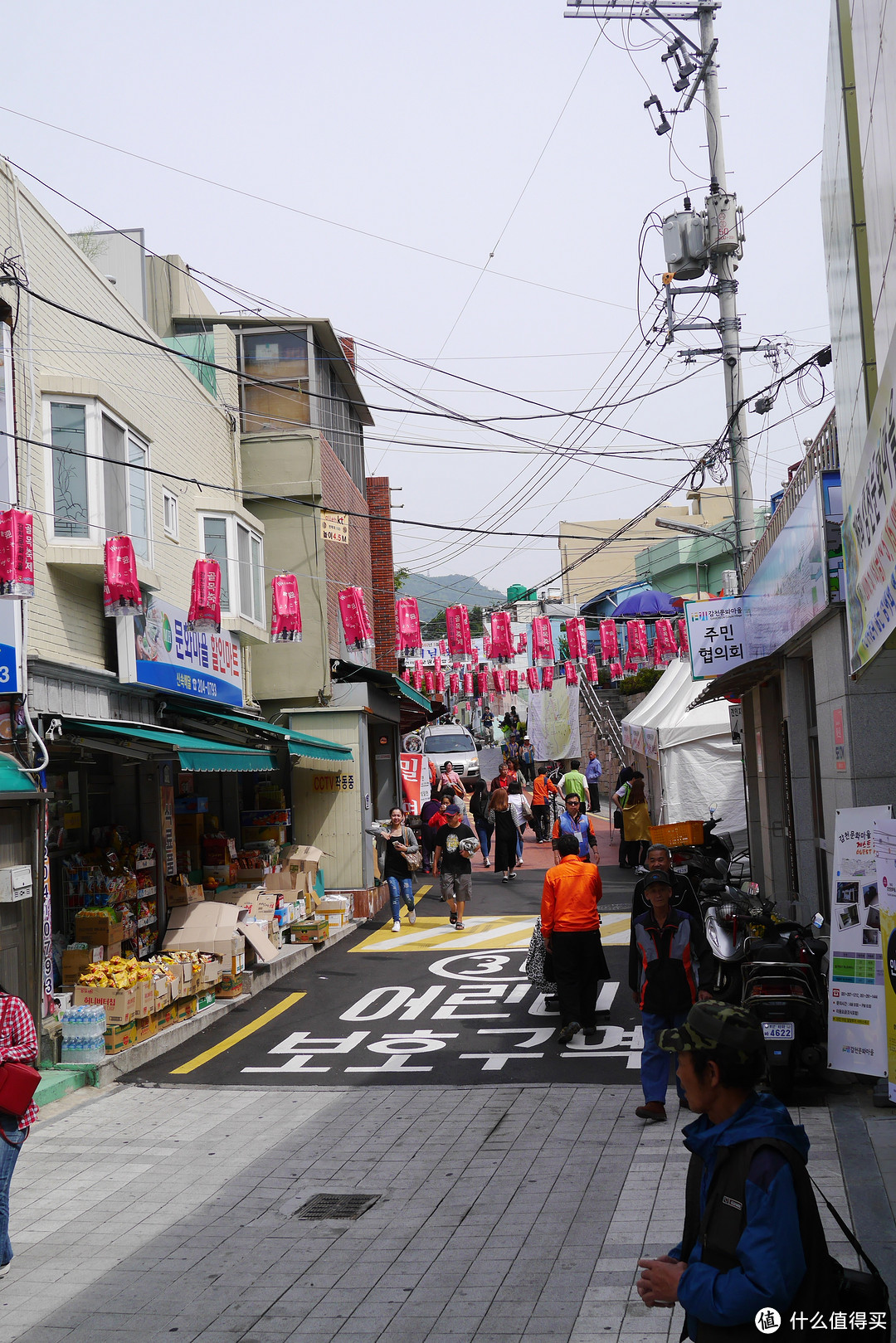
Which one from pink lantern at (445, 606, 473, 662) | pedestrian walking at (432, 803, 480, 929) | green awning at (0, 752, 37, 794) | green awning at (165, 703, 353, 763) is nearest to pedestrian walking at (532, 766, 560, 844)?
pink lantern at (445, 606, 473, 662)

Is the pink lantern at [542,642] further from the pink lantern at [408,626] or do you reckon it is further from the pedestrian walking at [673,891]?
the pedestrian walking at [673,891]

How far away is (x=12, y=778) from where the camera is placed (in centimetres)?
972

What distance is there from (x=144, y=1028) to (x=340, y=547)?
13.4 metres

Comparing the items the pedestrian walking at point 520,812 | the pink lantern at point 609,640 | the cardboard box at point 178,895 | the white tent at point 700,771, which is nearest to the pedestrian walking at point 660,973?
the cardboard box at point 178,895

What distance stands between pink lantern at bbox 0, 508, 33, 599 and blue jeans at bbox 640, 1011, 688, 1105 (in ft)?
20.1

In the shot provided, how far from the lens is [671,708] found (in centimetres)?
2297

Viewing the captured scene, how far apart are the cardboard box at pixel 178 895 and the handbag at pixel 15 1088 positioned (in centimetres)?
810

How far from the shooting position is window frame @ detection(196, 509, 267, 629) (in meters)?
17.4

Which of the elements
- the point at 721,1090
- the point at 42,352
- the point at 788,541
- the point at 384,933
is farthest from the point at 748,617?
the point at 721,1090

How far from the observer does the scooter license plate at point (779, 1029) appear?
26.4 ft

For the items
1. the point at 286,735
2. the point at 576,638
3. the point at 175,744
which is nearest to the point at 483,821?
the point at 576,638

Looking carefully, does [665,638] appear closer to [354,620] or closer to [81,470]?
[354,620]

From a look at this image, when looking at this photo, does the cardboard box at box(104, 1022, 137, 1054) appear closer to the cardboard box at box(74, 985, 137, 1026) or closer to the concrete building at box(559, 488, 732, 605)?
the cardboard box at box(74, 985, 137, 1026)

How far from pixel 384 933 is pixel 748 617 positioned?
7443 mm
